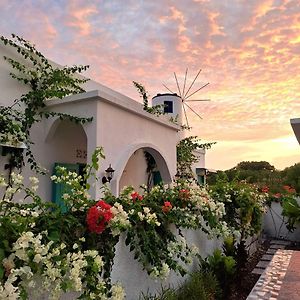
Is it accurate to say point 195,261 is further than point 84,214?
Yes

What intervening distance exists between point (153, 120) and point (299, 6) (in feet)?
15.7

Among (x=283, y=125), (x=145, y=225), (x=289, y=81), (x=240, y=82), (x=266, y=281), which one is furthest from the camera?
(x=283, y=125)

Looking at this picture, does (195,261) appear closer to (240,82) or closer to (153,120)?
(153,120)

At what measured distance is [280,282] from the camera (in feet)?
20.6

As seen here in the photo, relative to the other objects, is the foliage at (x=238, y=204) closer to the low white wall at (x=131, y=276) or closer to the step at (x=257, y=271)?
the step at (x=257, y=271)

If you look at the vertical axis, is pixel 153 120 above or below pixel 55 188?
above

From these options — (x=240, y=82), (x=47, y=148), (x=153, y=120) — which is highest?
(x=240, y=82)

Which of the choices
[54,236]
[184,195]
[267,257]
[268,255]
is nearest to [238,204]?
[267,257]

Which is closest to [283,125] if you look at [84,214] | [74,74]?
[74,74]

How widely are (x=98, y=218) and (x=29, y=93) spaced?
557cm

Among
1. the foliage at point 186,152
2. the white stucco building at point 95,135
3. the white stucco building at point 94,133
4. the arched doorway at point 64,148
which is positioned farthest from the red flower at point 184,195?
the foliage at point 186,152

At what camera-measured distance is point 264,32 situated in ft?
31.4

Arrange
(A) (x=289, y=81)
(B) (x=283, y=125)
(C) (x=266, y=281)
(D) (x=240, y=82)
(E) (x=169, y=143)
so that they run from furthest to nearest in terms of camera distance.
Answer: (B) (x=283, y=125), (D) (x=240, y=82), (A) (x=289, y=81), (E) (x=169, y=143), (C) (x=266, y=281)

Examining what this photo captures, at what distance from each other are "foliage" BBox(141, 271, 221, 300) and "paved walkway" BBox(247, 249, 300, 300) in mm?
602
